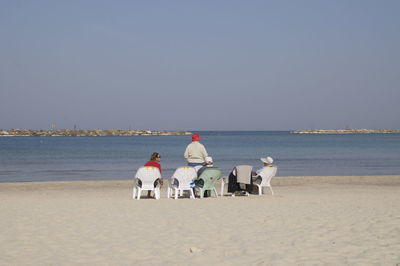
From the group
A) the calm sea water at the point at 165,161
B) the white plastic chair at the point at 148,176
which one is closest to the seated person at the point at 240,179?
the white plastic chair at the point at 148,176

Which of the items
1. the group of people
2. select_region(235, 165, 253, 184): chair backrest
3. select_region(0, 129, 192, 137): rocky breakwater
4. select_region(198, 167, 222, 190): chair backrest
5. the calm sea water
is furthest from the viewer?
select_region(0, 129, 192, 137): rocky breakwater

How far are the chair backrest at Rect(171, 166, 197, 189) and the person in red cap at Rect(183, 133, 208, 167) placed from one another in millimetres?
542

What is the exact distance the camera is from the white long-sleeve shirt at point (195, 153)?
40.8ft

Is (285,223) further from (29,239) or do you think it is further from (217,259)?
(29,239)

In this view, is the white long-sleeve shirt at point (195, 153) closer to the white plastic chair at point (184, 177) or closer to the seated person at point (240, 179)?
the white plastic chair at point (184, 177)

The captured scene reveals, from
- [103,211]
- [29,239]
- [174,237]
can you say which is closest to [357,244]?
[174,237]

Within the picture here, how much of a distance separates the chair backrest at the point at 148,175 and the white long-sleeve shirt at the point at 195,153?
38.6 inches

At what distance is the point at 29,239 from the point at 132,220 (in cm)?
199

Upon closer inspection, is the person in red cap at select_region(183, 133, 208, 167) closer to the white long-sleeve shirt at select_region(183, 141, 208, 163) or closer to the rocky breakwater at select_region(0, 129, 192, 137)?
the white long-sleeve shirt at select_region(183, 141, 208, 163)

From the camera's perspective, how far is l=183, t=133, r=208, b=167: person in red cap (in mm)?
12445

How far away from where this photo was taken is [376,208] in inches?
377

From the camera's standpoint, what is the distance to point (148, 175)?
11.9 meters

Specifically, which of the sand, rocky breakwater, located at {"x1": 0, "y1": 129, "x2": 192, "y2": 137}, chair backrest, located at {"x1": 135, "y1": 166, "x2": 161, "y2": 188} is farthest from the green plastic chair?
rocky breakwater, located at {"x1": 0, "y1": 129, "x2": 192, "y2": 137}

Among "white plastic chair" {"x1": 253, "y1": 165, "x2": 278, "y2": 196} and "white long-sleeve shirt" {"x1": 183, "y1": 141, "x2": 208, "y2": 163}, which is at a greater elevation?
"white long-sleeve shirt" {"x1": 183, "y1": 141, "x2": 208, "y2": 163}
